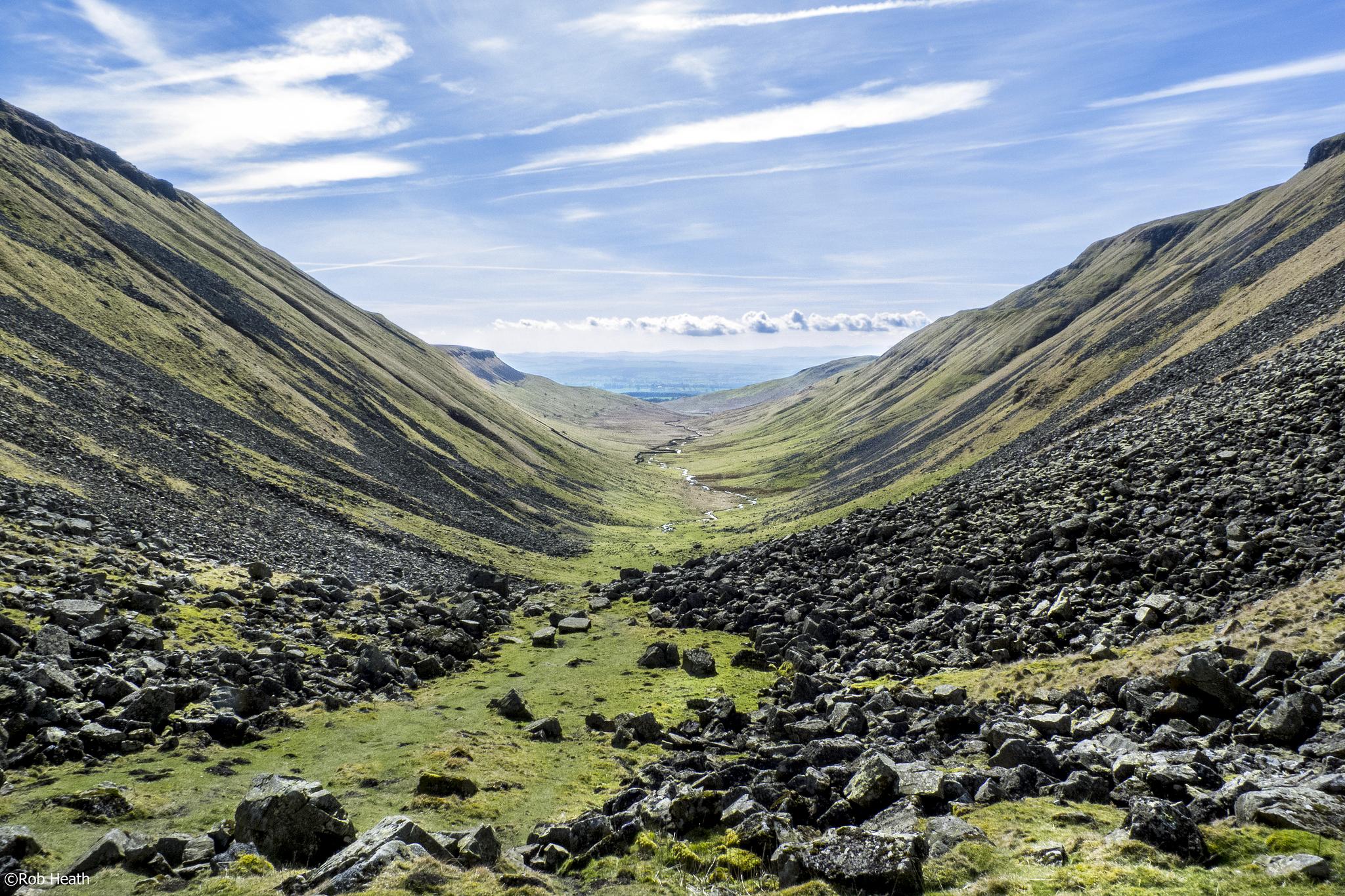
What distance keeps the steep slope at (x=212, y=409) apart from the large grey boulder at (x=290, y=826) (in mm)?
36217

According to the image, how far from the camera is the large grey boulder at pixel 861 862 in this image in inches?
618

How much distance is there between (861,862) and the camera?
53.2 ft

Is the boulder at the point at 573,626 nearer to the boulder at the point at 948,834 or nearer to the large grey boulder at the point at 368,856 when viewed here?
the large grey boulder at the point at 368,856

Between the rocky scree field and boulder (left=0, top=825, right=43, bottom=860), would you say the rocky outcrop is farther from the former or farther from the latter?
boulder (left=0, top=825, right=43, bottom=860)

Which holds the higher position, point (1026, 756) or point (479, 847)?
point (1026, 756)

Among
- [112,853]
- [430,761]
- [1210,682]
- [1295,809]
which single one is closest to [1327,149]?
[1210,682]

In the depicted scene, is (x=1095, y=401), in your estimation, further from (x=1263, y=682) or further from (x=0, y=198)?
(x=0, y=198)

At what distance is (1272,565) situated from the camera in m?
29.7

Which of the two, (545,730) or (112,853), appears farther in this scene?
(545,730)

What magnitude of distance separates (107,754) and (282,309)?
141 meters

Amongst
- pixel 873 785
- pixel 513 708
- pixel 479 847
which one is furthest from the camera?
pixel 513 708

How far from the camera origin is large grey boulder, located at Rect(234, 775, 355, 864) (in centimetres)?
1823

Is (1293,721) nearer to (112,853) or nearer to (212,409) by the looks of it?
(112,853)

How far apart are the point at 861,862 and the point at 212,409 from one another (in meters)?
86.6
